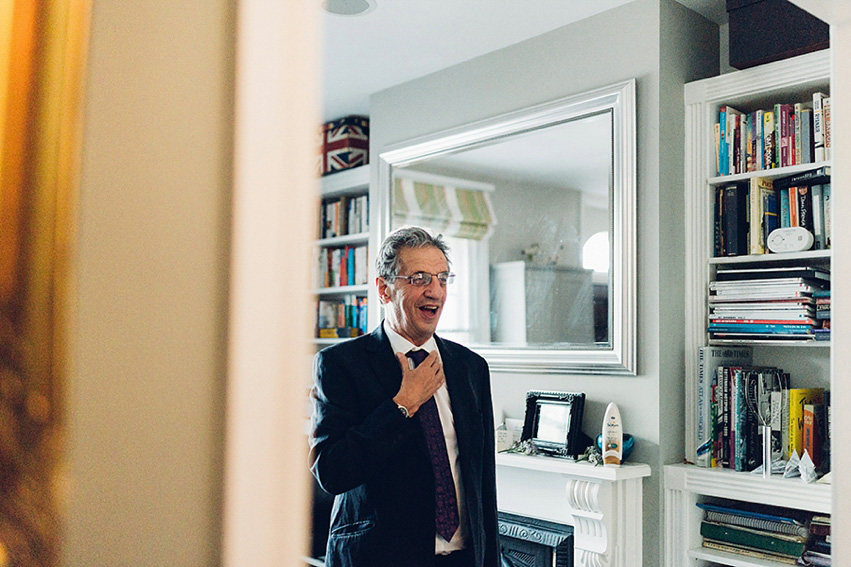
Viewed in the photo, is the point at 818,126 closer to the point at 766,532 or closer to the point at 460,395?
the point at 766,532

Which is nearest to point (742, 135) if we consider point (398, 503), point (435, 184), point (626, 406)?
point (626, 406)

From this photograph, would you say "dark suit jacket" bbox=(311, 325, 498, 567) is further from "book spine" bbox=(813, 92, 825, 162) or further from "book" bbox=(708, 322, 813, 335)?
"book spine" bbox=(813, 92, 825, 162)

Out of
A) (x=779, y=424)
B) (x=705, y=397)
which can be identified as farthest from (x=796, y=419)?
(x=705, y=397)

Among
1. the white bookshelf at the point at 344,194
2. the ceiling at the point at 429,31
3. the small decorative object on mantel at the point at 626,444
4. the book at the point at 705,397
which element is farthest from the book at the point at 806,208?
the white bookshelf at the point at 344,194

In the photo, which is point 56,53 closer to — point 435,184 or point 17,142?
point 17,142

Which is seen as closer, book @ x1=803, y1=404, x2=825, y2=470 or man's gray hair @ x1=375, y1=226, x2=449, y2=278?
man's gray hair @ x1=375, y1=226, x2=449, y2=278

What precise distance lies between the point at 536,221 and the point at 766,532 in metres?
1.55

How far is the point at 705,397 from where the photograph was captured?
2836mm

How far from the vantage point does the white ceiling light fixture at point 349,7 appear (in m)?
3.02

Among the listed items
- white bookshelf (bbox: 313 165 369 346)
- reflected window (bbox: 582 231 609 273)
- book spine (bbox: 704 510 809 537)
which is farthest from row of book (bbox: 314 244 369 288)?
book spine (bbox: 704 510 809 537)

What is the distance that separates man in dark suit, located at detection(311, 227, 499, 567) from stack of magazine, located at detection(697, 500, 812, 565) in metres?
1.24

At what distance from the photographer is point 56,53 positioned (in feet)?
1.96

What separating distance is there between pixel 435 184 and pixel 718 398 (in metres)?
1.70

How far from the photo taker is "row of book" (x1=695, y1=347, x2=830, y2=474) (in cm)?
265
